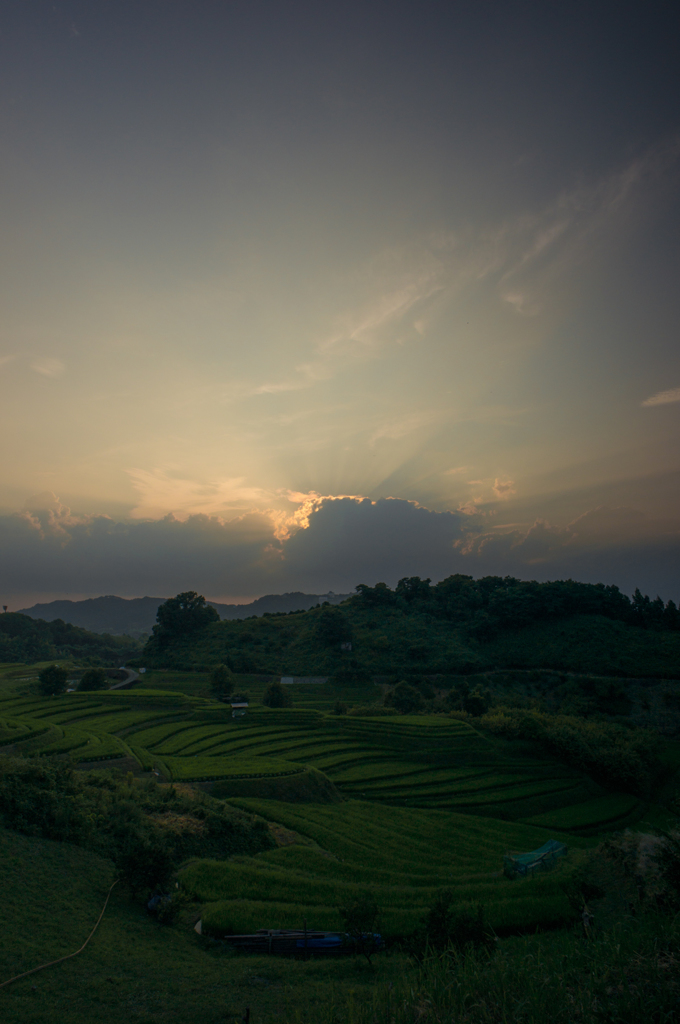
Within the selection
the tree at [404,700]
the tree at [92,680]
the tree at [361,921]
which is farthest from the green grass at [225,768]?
the tree at [92,680]

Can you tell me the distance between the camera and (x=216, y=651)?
9081cm

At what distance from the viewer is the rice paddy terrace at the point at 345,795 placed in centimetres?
1933

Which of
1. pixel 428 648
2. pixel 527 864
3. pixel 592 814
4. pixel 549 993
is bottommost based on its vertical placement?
pixel 592 814

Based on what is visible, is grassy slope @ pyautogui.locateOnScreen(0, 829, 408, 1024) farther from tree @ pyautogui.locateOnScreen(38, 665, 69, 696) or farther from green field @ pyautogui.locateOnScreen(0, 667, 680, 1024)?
tree @ pyautogui.locateOnScreen(38, 665, 69, 696)

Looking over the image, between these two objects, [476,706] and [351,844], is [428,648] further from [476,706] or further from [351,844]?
[351,844]

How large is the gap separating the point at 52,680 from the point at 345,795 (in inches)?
1547

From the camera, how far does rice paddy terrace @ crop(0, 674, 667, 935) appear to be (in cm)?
1933

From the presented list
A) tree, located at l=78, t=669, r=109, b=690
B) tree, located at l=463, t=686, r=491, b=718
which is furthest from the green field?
tree, located at l=463, t=686, r=491, b=718

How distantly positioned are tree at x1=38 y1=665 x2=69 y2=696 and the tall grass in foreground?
57390mm

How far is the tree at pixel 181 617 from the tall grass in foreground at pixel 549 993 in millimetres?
96748

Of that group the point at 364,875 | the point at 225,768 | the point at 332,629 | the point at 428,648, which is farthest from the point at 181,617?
the point at 364,875

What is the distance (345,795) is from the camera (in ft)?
120

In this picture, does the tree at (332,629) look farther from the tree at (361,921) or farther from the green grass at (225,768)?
the tree at (361,921)

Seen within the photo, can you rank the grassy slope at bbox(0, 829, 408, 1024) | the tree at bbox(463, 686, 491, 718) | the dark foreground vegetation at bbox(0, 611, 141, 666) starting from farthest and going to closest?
the dark foreground vegetation at bbox(0, 611, 141, 666), the tree at bbox(463, 686, 491, 718), the grassy slope at bbox(0, 829, 408, 1024)
